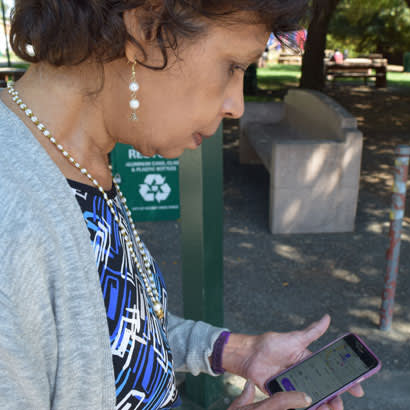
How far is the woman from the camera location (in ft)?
2.70

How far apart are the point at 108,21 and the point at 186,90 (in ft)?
0.66

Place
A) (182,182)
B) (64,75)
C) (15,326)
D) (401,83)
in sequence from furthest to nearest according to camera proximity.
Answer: (401,83), (182,182), (64,75), (15,326)

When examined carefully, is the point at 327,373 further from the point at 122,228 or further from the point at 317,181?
the point at 317,181

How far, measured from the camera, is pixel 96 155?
1.22 metres

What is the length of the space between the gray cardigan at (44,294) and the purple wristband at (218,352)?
65cm

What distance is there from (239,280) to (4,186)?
3919 millimetres

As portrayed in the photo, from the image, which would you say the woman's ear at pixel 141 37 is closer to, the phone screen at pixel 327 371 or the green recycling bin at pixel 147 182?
the phone screen at pixel 327 371

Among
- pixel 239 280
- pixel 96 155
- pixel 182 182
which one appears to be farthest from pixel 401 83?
pixel 96 155

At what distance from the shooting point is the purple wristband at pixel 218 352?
1.56m

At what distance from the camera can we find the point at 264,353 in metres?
1.60

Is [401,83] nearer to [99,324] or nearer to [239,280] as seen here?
[239,280]

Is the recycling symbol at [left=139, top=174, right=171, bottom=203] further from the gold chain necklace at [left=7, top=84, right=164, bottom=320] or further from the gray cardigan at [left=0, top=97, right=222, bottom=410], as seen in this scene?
the gray cardigan at [left=0, top=97, right=222, bottom=410]

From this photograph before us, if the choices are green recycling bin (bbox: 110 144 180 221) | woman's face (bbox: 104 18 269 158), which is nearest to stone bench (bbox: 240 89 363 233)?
green recycling bin (bbox: 110 144 180 221)

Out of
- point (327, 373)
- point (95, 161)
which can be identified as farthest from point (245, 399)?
point (95, 161)
